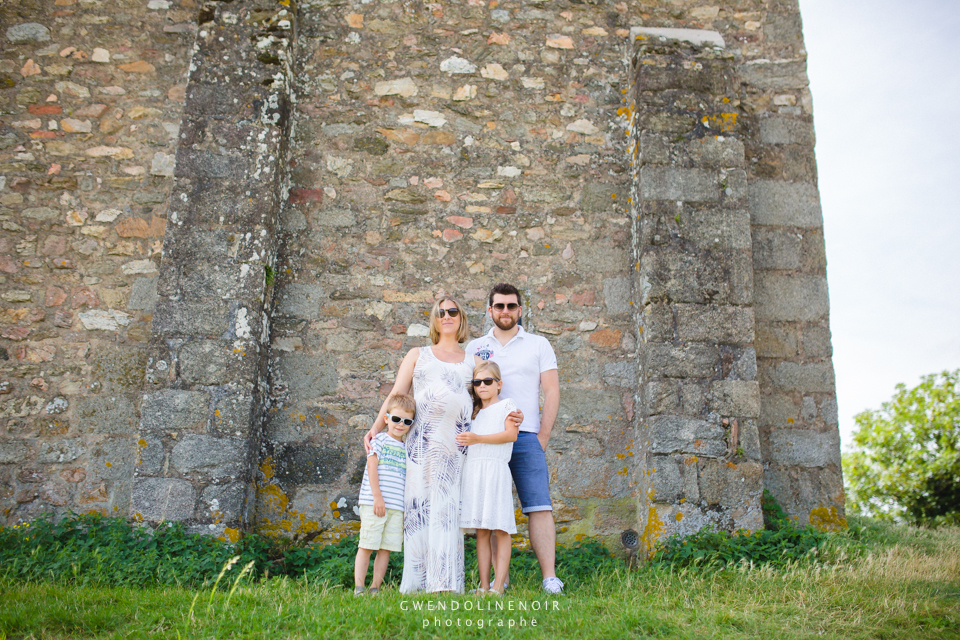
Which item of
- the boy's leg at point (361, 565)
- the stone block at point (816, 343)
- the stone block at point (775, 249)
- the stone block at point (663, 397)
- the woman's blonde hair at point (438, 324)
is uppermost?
the stone block at point (775, 249)

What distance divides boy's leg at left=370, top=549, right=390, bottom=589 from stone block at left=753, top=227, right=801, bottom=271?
363cm

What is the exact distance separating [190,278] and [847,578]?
14.6 ft

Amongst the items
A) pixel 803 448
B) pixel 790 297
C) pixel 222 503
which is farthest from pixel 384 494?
pixel 790 297

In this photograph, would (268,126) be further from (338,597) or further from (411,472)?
(338,597)

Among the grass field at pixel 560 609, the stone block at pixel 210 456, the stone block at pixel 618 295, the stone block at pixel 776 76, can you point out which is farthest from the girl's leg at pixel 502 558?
the stone block at pixel 776 76

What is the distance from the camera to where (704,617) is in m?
2.97

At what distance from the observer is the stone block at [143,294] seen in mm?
4934

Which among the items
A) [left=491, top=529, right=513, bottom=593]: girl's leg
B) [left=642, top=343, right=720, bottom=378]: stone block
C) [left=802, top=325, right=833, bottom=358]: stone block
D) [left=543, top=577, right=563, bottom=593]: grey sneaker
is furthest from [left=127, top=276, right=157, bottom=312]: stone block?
[left=802, top=325, right=833, bottom=358]: stone block

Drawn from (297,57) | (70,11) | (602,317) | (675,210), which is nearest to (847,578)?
(602,317)

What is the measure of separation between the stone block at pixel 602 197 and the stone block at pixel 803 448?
2.12 m

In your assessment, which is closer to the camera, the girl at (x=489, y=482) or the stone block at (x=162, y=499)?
the girl at (x=489, y=482)

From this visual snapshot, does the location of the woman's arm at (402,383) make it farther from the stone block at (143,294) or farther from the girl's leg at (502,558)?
the stone block at (143,294)

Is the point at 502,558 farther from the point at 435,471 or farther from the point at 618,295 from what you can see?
the point at 618,295

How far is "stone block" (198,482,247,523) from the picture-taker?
407cm
